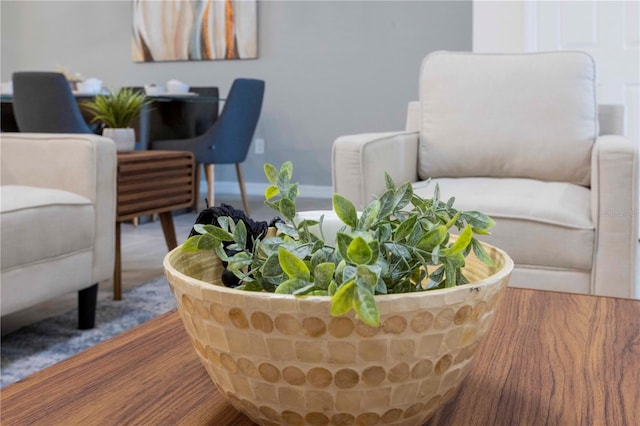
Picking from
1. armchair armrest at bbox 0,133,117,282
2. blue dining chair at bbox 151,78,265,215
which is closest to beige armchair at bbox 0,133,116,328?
armchair armrest at bbox 0,133,117,282

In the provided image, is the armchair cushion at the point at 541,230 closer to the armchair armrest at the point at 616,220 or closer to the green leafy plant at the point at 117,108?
the armchair armrest at the point at 616,220

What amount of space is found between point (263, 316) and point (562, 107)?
72.1 inches

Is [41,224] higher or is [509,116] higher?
[509,116]

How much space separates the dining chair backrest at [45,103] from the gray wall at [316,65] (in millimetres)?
1921

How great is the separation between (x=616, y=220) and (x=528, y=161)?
20.4 inches

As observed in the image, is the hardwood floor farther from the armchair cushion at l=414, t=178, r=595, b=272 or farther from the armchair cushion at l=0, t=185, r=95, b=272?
the armchair cushion at l=414, t=178, r=595, b=272

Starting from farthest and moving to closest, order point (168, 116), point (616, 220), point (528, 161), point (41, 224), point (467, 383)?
point (168, 116) → point (528, 161) → point (41, 224) → point (616, 220) → point (467, 383)

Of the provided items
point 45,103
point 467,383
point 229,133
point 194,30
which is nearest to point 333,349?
point 467,383

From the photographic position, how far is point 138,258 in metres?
2.93

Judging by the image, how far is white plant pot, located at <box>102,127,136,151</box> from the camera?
8.01 ft

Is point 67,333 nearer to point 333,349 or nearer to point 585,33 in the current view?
point 333,349

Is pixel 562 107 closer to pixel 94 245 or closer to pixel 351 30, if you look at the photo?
pixel 94 245

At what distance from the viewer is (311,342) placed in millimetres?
406

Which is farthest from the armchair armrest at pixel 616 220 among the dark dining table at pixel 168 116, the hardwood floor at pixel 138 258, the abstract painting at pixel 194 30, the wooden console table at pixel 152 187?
the abstract painting at pixel 194 30
